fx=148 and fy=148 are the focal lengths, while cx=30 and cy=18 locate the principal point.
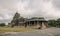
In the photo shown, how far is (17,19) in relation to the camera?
76.0 m

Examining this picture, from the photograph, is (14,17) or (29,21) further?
(14,17)

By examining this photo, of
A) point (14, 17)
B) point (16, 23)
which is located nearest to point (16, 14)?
point (14, 17)

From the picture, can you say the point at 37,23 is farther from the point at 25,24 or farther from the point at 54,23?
the point at 54,23

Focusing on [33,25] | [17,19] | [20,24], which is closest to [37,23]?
[33,25]

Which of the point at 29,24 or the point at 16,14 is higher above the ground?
the point at 16,14

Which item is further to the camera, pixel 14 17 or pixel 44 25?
pixel 14 17

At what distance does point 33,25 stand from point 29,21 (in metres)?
2.62

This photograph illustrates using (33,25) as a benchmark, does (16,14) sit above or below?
above

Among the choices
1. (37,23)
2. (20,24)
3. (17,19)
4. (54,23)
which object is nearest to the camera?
(37,23)

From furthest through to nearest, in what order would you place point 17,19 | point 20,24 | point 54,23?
point 54,23 < point 17,19 < point 20,24

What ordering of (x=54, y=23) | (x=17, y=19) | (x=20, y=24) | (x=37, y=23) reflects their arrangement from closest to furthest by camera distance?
(x=37, y=23) < (x=20, y=24) < (x=17, y=19) < (x=54, y=23)

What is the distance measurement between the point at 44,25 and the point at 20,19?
1735 centimetres

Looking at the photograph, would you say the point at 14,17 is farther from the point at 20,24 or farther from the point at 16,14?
the point at 20,24

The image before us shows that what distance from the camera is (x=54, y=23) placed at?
83938mm
